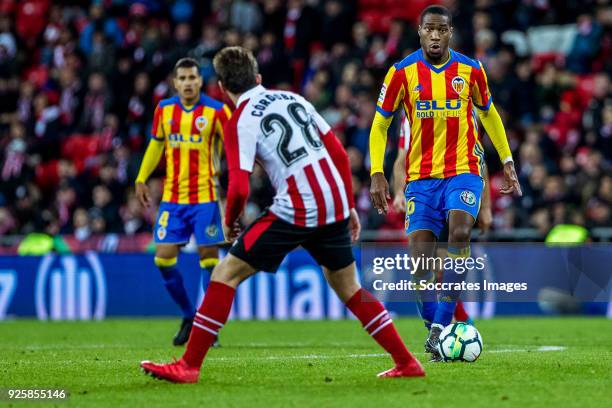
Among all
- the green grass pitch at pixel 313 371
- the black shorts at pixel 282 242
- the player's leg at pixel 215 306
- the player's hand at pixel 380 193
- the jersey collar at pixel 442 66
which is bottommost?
the green grass pitch at pixel 313 371

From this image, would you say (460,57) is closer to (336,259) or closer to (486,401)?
(336,259)

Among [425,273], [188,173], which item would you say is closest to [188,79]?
[188,173]

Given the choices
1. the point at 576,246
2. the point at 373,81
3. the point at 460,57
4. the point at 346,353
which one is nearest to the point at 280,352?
the point at 346,353

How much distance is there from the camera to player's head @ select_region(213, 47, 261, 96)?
6934 millimetres

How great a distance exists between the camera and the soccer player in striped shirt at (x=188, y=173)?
A: 35.9 feet

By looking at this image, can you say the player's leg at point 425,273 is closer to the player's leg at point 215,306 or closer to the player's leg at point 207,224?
the player's leg at point 215,306

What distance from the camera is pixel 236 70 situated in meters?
6.94

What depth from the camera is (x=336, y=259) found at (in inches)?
274

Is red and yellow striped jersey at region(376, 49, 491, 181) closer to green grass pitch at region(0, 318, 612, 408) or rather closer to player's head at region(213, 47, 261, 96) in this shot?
green grass pitch at region(0, 318, 612, 408)

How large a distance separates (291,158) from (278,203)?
0.92 feet

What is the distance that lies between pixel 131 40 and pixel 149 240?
6264 millimetres

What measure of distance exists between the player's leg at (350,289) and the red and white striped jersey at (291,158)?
0.41 feet

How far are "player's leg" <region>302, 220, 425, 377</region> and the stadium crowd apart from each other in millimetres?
9054

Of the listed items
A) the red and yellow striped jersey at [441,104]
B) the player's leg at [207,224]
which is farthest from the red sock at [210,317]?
the player's leg at [207,224]
